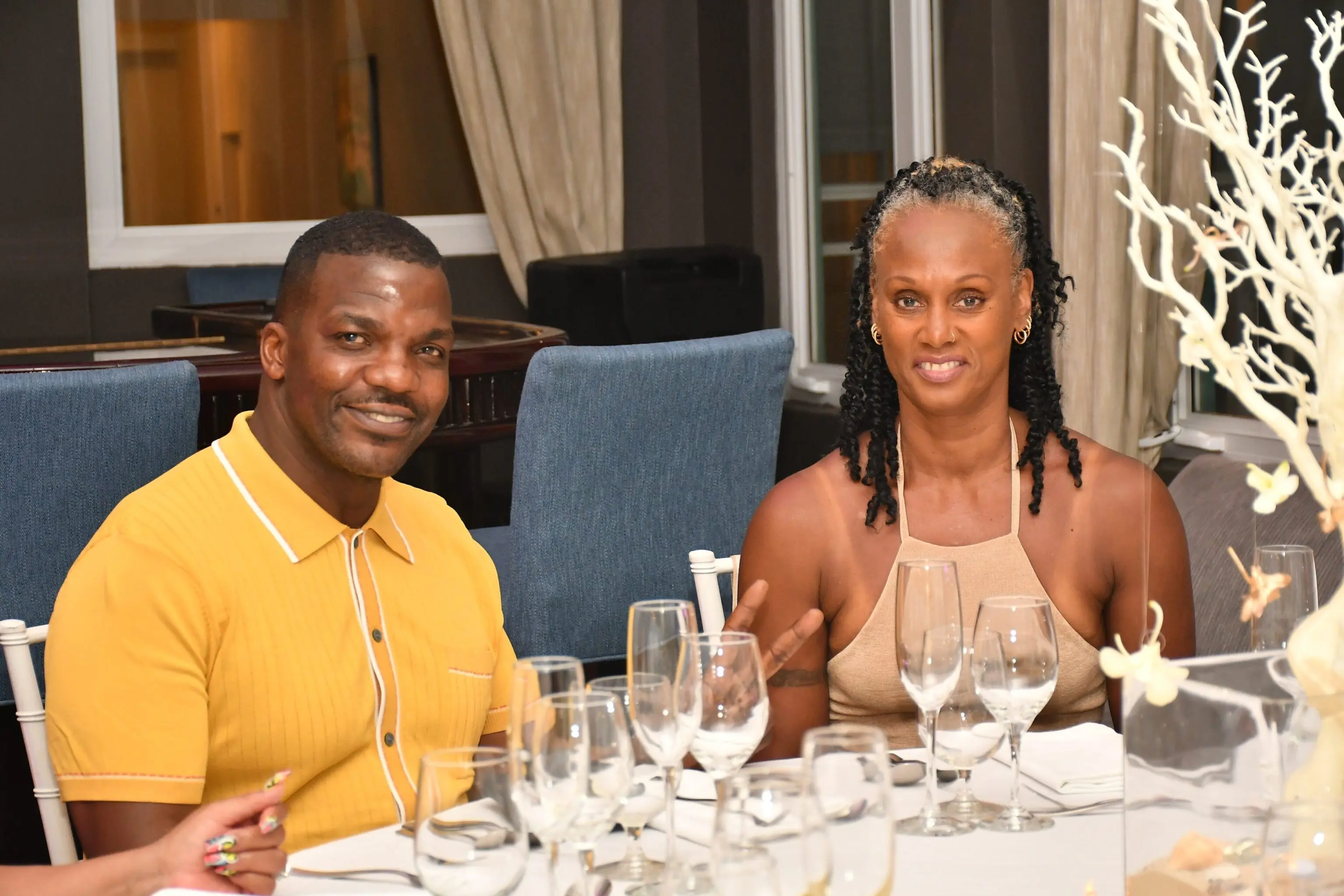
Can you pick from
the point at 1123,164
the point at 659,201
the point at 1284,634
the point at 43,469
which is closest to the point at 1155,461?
the point at 1284,634

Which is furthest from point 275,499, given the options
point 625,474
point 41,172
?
point 41,172

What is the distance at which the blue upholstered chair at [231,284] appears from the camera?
17.9 ft

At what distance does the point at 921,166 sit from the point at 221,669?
3.61 ft

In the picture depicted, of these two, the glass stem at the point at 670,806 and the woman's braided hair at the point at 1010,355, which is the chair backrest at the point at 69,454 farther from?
the glass stem at the point at 670,806

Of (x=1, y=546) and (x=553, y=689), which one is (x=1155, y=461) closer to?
(x=553, y=689)

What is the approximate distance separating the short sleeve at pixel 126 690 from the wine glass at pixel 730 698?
0.52 meters

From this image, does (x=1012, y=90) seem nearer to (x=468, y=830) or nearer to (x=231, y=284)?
(x=231, y=284)

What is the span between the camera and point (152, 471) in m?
2.28

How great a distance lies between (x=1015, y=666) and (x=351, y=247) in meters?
0.80

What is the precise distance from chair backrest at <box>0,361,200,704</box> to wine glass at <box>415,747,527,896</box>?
141 cm

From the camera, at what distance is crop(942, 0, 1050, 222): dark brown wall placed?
3.80 metres

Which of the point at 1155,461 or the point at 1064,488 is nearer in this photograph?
the point at 1064,488

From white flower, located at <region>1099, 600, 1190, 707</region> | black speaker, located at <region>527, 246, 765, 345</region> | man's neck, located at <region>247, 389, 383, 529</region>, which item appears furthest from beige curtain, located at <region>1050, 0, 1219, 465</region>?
black speaker, located at <region>527, 246, 765, 345</region>

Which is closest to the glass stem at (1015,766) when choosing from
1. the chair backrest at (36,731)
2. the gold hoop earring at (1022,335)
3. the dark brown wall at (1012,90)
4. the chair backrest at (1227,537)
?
the chair backrest at (1227,537)
